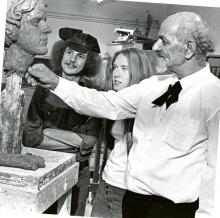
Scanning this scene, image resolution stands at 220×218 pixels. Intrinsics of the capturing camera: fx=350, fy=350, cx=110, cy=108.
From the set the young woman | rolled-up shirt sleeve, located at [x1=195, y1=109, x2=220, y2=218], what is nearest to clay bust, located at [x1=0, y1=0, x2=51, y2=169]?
the young woman

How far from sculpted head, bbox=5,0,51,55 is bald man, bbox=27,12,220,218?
0.32 feet

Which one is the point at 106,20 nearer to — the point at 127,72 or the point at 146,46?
the point at 146,46

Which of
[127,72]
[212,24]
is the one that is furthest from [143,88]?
[212,24]

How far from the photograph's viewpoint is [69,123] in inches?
73.9

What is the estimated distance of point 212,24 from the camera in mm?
1652

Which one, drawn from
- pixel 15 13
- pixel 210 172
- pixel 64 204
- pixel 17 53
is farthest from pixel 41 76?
pixel 210 172

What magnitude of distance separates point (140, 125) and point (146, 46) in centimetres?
76

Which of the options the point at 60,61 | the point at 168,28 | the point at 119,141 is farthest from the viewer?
the point at 60,61

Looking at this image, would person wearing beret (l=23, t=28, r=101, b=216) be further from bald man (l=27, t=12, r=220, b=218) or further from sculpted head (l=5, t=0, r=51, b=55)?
sculpted head (l=5, t=0, r=51, b=55)

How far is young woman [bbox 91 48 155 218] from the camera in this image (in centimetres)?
163

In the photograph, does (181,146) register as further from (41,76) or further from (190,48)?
(41,76)

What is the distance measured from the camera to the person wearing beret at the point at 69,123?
1.80m

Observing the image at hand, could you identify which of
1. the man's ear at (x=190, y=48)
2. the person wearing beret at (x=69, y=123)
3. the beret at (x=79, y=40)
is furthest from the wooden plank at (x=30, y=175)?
the beret at (x=79, y=40)

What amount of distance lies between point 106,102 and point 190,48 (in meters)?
0.45
